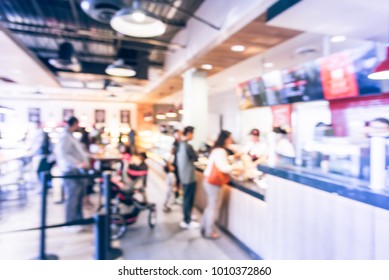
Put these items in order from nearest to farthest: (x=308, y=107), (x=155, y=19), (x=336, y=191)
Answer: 1. (x=336, y=191)
2. (x=155, y=19)
3. (x=308, y=107)

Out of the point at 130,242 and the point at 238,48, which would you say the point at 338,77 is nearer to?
the point at 238,48

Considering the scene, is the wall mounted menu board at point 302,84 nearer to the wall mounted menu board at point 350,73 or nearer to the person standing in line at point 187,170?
the wall mounted menu board at point 350,73

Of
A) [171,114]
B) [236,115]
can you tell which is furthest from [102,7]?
[236,115]

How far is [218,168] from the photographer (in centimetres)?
273

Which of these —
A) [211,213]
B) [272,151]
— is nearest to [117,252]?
[211,213]

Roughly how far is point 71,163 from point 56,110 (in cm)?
119

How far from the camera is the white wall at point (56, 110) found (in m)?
1.76

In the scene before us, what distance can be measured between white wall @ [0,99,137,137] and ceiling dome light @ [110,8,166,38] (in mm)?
878

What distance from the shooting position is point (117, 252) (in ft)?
8.55

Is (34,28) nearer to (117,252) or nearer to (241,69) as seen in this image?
(117,252)

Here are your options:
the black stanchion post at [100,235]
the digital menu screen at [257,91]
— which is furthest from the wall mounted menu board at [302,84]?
the black stanchion post at [100,235]

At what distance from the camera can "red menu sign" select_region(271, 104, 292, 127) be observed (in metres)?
4.36
